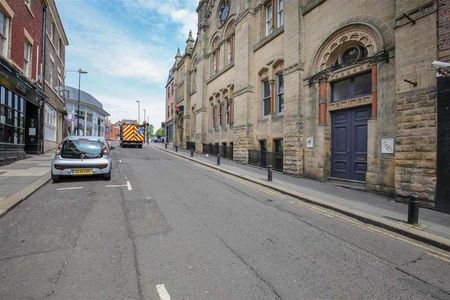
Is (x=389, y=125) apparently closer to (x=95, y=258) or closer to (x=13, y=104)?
(x=95, y=258)

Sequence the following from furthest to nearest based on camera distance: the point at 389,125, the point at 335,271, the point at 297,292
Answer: the point at 389,125, the point at 335,271, the point at 297,292

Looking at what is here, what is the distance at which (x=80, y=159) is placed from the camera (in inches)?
401

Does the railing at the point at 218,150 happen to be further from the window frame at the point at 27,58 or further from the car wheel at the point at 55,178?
the window frame at the point at 27,58

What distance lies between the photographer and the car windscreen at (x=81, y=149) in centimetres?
1027

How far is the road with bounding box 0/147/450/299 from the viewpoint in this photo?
3.38 metres

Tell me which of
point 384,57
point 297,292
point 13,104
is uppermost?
point 384,57

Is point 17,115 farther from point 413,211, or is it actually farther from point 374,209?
point 413,211

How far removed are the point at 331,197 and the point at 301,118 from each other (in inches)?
222

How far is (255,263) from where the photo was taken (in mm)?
4086

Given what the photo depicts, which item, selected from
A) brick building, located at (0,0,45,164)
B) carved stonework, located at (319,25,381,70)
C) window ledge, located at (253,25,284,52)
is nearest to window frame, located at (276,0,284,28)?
window ledge, located at (253,25,284,52)

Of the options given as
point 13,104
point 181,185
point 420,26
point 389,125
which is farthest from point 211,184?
point 13,104

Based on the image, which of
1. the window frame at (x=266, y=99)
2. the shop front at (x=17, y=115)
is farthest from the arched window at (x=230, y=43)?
the shop front at (x=17, y=115)

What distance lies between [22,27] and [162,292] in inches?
695

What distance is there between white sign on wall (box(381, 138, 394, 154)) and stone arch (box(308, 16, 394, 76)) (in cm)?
316
